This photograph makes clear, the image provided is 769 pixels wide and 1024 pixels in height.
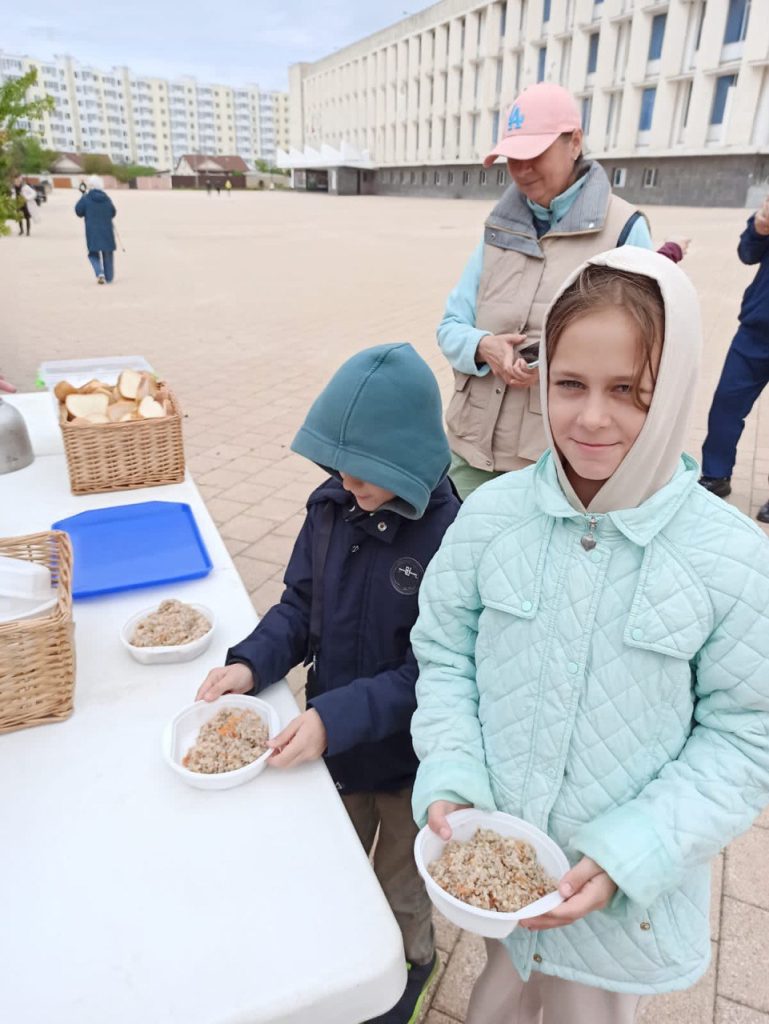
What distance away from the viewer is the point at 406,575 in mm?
1320

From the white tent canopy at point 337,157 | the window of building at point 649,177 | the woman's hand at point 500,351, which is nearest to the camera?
the woman's hand at point 500,351

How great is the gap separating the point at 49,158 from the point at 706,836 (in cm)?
7549

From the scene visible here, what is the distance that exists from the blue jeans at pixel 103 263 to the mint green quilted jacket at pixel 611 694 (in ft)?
41.6

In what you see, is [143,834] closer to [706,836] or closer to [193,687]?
[193,687]

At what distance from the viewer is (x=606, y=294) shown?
35.7 inches

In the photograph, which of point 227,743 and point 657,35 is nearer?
point 227,743

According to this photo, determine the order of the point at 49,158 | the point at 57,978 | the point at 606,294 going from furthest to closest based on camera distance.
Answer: the point at 49,158, the point at 606,294, the point at 57,978

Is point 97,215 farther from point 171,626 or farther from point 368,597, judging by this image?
point 368,597

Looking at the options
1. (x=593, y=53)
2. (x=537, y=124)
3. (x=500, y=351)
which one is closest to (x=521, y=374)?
(x=500, y=351)

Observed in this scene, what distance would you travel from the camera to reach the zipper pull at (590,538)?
1.00m

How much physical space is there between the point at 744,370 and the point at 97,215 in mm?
10266

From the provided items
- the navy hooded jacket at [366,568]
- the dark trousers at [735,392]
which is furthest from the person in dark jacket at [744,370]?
the navy hooded jacket at [366,568]

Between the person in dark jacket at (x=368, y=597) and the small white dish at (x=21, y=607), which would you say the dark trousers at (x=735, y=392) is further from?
the small white dish at (x=21, y=607)

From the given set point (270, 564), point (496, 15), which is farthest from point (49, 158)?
point (270, 564)
